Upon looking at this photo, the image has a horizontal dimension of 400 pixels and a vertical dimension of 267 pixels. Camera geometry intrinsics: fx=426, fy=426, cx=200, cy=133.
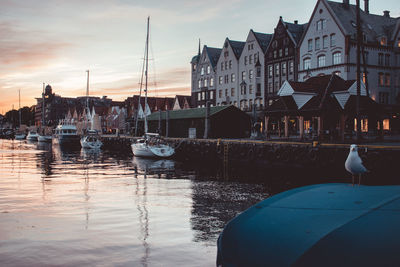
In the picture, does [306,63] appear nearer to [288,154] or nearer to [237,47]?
[237,47]

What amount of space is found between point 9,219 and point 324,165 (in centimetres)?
2294

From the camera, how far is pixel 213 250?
33.6ft

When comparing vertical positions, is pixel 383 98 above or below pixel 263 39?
below

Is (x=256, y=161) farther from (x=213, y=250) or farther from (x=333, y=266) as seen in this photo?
(x=333, y=266)

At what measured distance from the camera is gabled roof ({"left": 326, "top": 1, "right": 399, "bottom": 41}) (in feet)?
199

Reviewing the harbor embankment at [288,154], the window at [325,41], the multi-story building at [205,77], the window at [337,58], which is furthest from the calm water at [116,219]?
the multi-story building at [205,77]

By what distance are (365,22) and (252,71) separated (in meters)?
21.7

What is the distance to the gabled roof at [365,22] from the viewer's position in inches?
2393

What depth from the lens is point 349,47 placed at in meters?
58.9

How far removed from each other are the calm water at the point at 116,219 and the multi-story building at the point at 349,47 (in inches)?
1616

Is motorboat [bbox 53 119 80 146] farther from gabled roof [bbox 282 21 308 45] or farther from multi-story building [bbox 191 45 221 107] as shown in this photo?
gabled roof [bbox 282 21 308 45]

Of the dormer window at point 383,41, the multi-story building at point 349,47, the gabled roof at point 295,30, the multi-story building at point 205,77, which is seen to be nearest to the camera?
the multi-story building at point 349,47

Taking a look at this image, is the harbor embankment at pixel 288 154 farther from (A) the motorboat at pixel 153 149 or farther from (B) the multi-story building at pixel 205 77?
(B) the multi-story building at pixel 205 77

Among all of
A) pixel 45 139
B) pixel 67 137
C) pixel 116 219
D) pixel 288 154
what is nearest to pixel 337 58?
pixel 288 154
